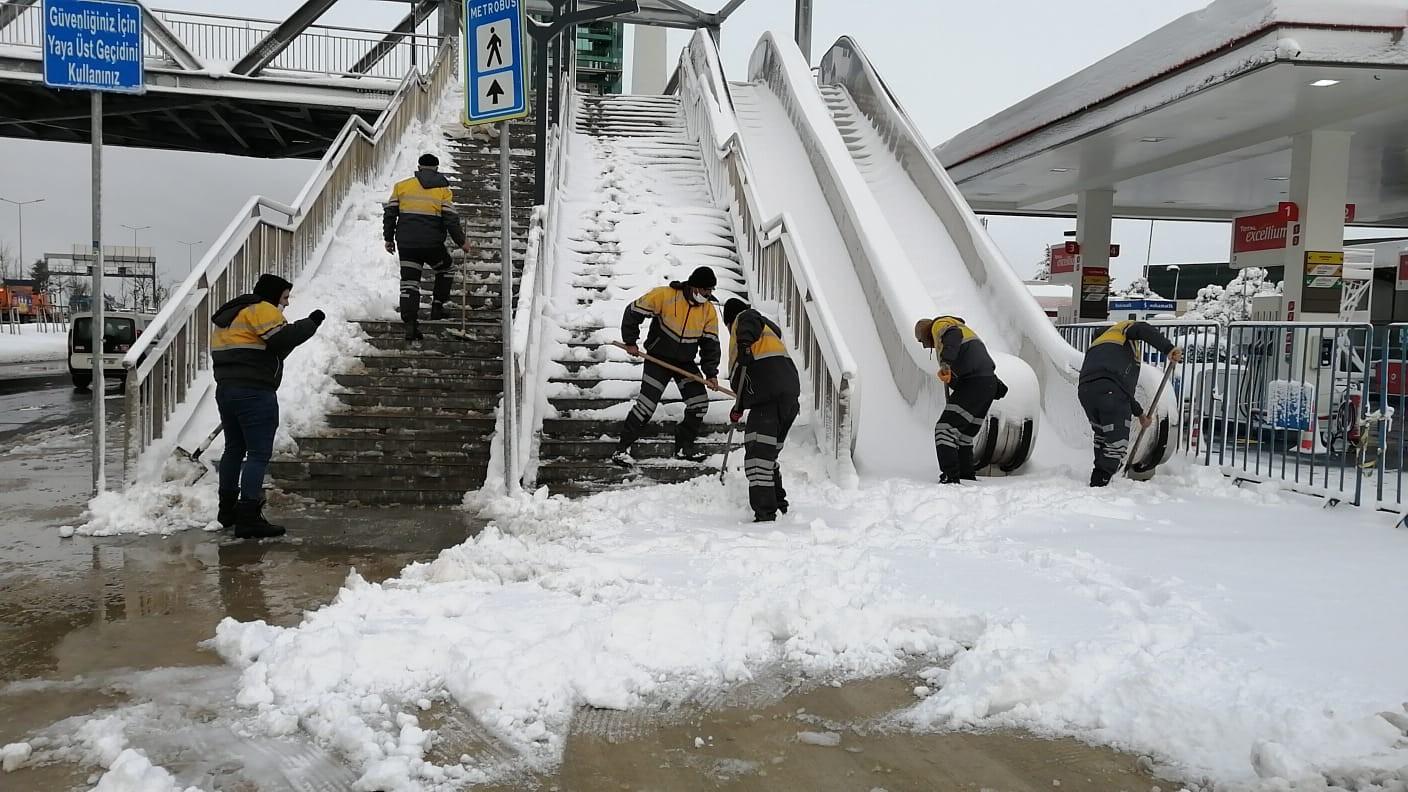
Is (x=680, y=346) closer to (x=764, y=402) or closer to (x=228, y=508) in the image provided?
(x=764, y=402)

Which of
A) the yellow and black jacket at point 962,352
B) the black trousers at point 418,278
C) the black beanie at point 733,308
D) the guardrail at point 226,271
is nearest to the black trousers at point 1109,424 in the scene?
the yellow and black jacket at point 962,352

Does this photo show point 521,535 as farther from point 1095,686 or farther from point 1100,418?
point 1100,418

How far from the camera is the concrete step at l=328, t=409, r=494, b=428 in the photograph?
780 centimetres

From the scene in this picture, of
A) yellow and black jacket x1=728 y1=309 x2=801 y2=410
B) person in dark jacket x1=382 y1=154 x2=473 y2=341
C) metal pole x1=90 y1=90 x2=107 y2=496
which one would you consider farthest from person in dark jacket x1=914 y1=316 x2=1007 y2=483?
metal pole x1=90 y1=90 x2=107 y2=496

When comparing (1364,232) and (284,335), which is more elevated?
(1364,232)

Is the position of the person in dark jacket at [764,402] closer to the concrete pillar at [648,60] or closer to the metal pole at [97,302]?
the metal pole at [97,302]

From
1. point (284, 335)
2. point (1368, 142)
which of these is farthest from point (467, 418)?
point (1368, 142)

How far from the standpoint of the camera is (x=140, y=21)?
6.84 m

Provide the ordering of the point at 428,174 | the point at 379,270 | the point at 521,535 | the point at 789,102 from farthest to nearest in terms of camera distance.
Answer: the point at 789,102 → the point at 379,270 → the point at 428,174 → the point at 521,535

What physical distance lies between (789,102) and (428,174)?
28.2ft

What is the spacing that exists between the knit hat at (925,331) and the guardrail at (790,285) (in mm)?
736

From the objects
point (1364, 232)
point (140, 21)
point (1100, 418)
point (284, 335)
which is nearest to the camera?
point (284, 335)

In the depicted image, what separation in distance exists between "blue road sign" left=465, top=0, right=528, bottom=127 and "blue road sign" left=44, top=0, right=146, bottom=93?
7.49 ft

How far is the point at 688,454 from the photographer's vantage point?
789 cm
